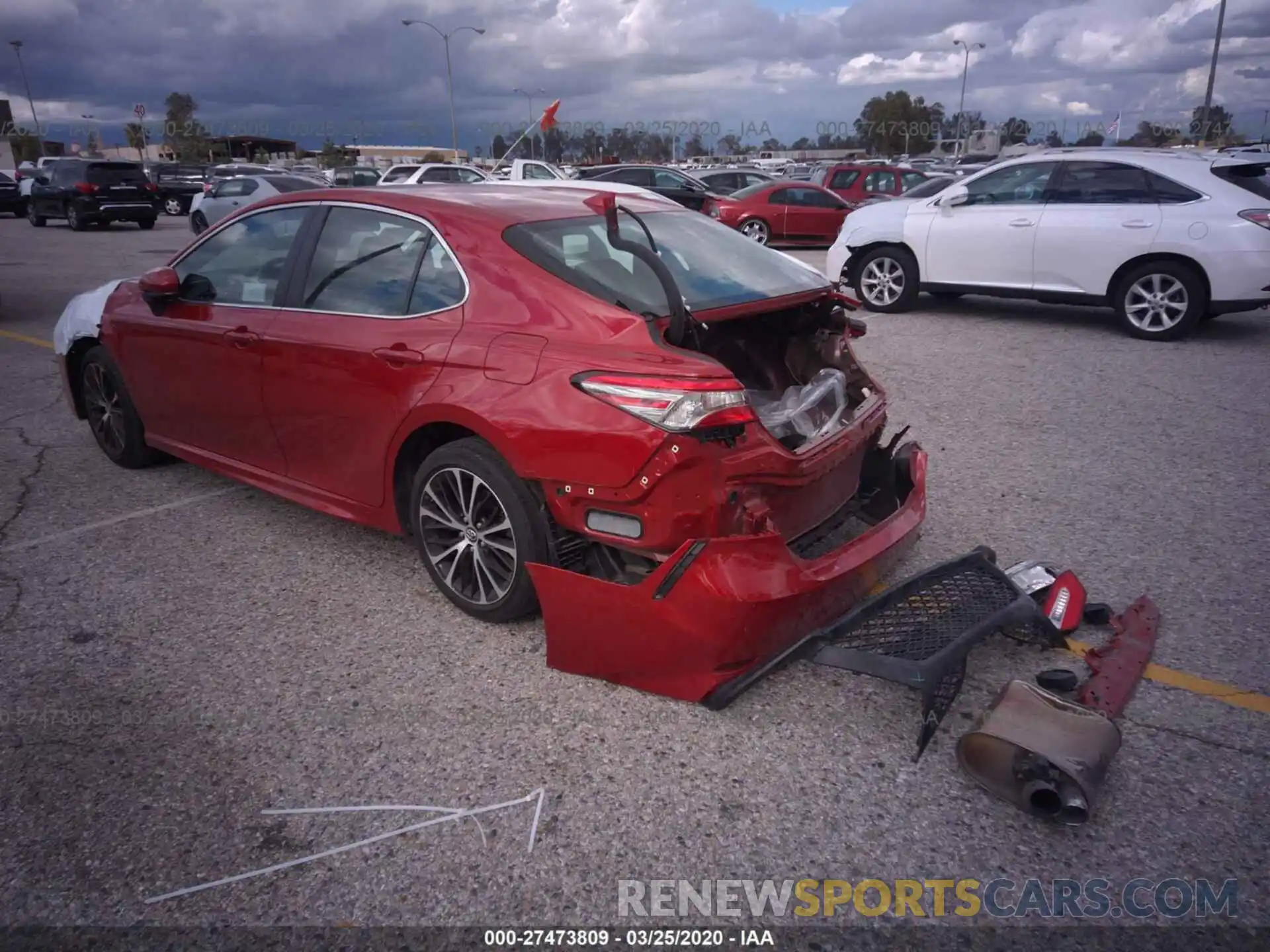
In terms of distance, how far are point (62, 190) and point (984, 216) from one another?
24.6m

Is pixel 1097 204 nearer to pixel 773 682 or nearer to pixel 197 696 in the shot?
pixel 773 682

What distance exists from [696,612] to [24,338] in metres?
9.56

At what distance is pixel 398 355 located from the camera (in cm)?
354

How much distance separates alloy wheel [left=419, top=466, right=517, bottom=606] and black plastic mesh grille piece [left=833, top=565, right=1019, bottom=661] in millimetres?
1262

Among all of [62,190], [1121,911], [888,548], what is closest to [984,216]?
[888,548]

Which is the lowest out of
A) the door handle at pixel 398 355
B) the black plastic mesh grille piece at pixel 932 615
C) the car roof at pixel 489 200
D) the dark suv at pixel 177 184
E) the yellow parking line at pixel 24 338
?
the black plastic mesh grille piece at pixel 932 615

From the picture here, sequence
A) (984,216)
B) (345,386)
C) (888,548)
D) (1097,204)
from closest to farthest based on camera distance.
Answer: (888,548) → (345,386) → (1097,204) → (984,216)

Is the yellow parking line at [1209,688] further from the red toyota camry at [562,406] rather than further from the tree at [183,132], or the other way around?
the tree at [183,132]

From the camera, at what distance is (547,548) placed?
128 inches

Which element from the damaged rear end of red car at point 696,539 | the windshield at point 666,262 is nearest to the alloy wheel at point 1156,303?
the windshield at point 666,262

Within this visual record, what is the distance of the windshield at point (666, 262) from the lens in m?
3.34

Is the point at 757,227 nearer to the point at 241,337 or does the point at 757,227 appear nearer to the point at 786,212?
the point at 786,212

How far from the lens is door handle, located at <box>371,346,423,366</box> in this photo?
348 centimetres

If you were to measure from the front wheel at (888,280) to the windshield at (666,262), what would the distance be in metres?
6.40
